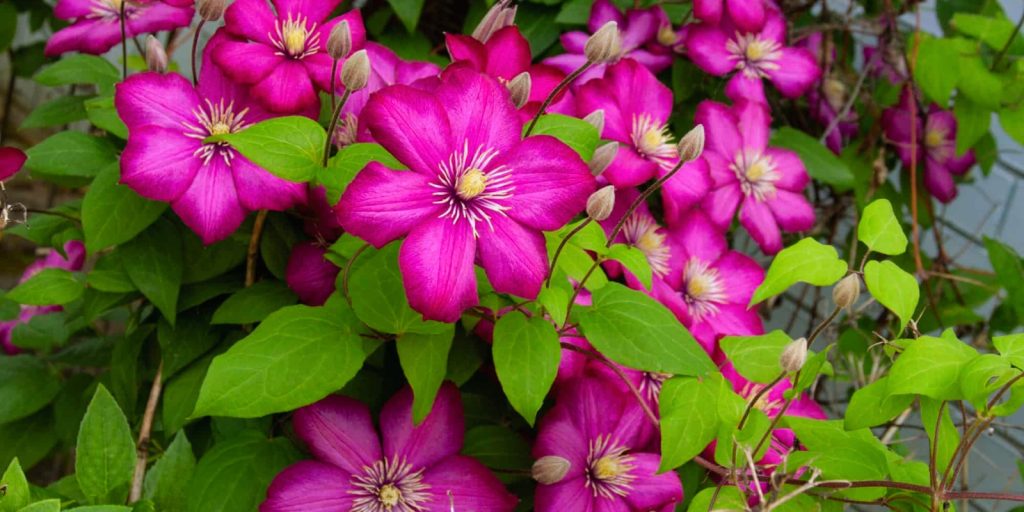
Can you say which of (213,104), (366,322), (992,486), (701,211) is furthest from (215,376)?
(992,486)

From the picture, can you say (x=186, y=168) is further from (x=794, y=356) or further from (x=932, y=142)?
(x=932, y=142)

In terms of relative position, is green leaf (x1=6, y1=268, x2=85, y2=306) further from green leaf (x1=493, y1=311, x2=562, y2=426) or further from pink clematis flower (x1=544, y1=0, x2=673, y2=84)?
pink clematis flower (x1=544, y1=0, x2=673, y2=84)

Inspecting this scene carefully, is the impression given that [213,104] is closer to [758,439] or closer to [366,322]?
[366,322]

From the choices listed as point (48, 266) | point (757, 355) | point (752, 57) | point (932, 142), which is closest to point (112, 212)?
point (48, 266)

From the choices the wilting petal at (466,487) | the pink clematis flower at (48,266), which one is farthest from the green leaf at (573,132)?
the pink clematis flower at (48,266)

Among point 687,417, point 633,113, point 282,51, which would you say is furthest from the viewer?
point 633,113

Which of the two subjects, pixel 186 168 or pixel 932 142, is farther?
pixel 932 142

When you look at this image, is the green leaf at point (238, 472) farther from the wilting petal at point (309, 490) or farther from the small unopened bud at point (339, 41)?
the small unopened bud at point (339, 41)
